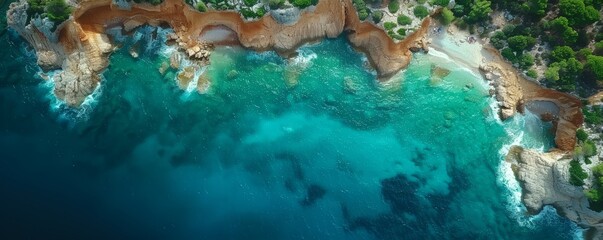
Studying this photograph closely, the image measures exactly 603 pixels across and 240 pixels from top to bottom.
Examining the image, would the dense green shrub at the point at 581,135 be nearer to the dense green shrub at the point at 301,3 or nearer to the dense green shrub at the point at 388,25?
the dense green shrub at the point at 388,25

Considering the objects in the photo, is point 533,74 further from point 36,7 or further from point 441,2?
point 36,7

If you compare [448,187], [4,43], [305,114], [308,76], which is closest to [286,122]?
[305,114]

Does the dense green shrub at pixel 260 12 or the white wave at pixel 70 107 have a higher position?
the dense green shrub at pixel 260 12

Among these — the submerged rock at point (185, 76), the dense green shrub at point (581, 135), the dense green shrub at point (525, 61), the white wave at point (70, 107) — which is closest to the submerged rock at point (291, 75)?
the submerged rock at point (185, 76)

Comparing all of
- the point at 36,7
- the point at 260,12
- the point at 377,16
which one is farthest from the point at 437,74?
the point at 36,7

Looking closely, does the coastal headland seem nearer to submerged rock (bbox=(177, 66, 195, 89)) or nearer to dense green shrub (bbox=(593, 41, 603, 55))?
submerged rock (bbox=(177, 66, 195, 89))

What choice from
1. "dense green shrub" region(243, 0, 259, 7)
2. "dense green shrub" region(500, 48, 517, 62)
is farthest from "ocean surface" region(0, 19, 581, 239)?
"dense green shrub" region(243, 0, 259, 7)
